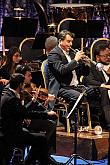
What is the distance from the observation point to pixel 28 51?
9844 mm

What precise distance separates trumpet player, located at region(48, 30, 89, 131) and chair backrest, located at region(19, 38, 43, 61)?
6.00 ft

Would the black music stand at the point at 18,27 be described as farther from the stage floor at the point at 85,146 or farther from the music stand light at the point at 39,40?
the stage floor at the point at 85,146

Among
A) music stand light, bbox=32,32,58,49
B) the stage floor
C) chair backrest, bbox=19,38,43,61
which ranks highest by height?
music stand light, bbox=32,32,58,49

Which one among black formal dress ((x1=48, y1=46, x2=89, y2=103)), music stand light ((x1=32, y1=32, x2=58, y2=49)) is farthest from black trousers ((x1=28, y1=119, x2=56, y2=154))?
music stand light ((x1=32, y1=32, x2=58, y2=49))

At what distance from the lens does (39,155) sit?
20.3 feet

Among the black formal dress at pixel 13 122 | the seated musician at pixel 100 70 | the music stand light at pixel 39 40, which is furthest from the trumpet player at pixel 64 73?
the black formal dress at pixel 13 122

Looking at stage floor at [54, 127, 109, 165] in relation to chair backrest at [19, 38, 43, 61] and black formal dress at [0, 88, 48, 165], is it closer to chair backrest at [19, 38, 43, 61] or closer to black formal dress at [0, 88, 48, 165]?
black formal dress at [0, 88, 48, 165]

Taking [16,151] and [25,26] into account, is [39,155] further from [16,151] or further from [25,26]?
[25,26]

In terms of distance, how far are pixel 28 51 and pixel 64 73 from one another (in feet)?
8.23

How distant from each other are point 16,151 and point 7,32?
3.29 m

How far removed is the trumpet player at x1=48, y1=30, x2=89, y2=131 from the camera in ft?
24.9

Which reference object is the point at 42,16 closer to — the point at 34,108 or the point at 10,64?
the point at 10,64

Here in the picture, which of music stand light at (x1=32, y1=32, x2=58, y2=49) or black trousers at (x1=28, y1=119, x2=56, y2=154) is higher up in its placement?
music stand light at (x1=32, y1=32, x2=58, y2=49)

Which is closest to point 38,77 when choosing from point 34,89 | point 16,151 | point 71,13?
point 34,89
